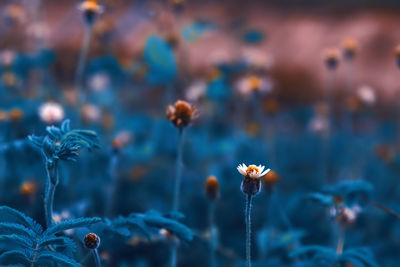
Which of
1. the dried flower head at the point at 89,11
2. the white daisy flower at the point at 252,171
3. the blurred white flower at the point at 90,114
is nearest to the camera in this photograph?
the white daisy flower at the point at 252,171

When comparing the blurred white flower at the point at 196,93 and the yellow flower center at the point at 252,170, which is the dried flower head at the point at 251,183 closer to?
the yellow flower center at the point at 252,170

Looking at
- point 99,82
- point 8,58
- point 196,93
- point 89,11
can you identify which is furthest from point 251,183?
point 99,82

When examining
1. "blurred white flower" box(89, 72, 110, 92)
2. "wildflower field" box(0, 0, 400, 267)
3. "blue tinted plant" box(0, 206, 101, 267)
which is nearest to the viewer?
"blue tinted plant" box(0, 206, 101, 267)

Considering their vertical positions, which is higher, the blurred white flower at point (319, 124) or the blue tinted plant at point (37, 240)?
the blurred white flower at point (319, 124)

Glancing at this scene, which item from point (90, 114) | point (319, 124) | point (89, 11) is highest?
point (319, 124)

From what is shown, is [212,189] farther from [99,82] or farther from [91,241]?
[99,82]

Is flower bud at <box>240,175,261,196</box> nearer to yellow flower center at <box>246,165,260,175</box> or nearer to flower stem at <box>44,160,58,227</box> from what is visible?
yellow flower center at <box>246,165,260,175</box>

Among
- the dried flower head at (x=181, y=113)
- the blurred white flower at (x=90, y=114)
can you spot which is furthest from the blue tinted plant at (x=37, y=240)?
the blurred white flower at (x=90, y=114)

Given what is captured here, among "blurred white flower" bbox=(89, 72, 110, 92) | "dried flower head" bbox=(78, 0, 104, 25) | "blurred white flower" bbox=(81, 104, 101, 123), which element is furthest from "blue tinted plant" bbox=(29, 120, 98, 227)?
"blurred white flower" bbox=(89, 72, 110, 92)

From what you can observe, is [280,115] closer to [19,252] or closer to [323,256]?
[323,256]
